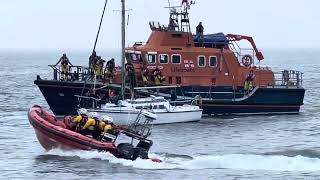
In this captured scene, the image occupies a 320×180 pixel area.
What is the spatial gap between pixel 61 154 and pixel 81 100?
883cm

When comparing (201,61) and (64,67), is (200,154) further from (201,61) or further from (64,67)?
(64,67)

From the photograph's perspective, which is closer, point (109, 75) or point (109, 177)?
point (109, 177)

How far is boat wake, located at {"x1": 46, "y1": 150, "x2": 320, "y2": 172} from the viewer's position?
2405 cm

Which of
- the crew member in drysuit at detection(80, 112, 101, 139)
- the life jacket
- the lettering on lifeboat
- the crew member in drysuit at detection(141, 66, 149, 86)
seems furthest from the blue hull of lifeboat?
the crew member in drysuit at detection(80, 112, 101, 139)

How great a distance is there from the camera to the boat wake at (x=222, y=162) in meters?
24.0

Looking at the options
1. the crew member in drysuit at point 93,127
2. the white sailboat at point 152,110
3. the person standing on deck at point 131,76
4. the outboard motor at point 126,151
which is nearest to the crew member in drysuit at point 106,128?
the crew member in drysuit at point 93,127

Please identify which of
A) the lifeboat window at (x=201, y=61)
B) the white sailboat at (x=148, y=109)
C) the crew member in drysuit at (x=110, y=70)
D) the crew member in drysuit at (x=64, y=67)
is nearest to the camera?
the white sailboat at (x=148, y=109)

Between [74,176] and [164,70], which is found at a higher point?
[164,70]

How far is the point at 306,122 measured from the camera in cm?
3766

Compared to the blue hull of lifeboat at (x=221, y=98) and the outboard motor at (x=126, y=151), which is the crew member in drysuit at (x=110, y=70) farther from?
the outboard motor at (x=126, y=151)

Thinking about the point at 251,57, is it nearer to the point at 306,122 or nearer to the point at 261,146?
the point at 306,122

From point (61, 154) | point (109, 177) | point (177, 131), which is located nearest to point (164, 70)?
point (177, 131)

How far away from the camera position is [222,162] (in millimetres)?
24734

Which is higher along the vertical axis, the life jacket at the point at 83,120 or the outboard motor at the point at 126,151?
the life jacket at the point at 83,120
